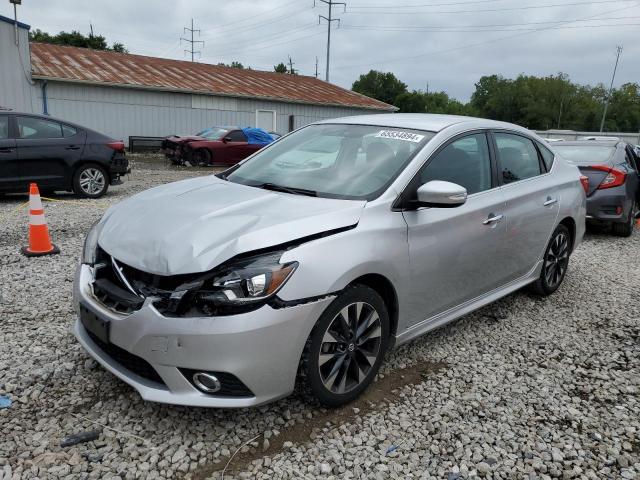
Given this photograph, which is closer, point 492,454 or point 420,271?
point 492,454

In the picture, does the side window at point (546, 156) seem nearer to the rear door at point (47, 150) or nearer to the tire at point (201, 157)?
the rear door at point (47, 150)

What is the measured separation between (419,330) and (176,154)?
51.3 ft

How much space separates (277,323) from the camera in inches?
96.3

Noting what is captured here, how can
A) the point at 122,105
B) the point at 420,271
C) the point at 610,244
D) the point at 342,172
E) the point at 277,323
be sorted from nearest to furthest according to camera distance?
the point at 277,323, the point at 420,271, the point at 342,172, the point at 610,244, the point at 122,105

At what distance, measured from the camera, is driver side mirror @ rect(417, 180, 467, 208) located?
9.85 feet

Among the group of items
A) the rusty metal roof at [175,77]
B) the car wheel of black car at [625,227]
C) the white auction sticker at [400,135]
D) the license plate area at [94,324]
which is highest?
the rusty metal roof at [175,77]

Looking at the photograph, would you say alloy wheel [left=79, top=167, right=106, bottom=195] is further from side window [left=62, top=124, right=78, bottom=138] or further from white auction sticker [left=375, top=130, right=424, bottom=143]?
white auction sticker [left=375, top=130, right=424, bottom=143]

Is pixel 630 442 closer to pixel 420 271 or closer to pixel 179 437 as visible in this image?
pixel 420 271

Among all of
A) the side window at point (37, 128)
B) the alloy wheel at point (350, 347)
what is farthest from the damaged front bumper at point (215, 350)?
the side window at point (37, 128)

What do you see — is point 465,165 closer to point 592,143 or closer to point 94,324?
point 94,324

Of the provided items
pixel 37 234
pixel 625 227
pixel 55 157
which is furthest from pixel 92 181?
pixel 625 227

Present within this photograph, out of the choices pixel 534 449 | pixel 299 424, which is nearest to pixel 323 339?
pixel 299 424

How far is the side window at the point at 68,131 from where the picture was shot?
360 inches

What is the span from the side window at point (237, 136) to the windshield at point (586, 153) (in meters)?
12.0
